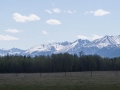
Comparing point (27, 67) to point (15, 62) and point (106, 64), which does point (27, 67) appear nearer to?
point (15, 62)

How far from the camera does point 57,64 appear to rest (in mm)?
140000

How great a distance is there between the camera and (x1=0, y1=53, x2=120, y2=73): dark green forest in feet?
436

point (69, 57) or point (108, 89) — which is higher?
point (69, 57)

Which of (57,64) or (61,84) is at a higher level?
(57,64)

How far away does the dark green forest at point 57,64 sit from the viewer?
133 meters

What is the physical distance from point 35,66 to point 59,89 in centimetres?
10801

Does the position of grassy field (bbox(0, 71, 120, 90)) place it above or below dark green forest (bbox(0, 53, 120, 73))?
below

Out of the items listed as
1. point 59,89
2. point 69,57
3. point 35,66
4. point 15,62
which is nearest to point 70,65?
point 69,57

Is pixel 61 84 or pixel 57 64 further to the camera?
pixel 57 64

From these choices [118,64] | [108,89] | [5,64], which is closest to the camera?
[108,89]

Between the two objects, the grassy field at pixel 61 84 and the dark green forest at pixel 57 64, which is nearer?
the grassy field at pixel 61 84

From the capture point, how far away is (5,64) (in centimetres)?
13238

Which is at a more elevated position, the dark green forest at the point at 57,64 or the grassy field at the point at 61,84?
the dark green forest at the point at 57,64

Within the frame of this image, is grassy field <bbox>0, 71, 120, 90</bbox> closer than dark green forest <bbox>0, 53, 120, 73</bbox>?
Yes
